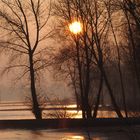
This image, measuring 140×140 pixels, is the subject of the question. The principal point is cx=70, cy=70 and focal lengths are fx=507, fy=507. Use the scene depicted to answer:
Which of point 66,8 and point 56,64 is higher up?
point 66,8

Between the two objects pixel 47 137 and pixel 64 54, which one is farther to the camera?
pixel 64 54

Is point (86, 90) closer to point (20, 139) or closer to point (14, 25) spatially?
point (14, 25)

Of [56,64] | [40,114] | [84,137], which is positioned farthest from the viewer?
[56,64]

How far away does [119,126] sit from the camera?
3256 cm

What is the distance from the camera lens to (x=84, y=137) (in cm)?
2628

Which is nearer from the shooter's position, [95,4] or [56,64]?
[95,4]

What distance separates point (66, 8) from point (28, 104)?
31.0ft

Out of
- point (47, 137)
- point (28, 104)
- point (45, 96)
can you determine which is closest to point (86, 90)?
point (45, 96)

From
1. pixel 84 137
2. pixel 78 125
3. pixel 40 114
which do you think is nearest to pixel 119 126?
pixel 78 125

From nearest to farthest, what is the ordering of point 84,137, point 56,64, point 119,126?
point 84,137 → point 119,126 → point 56,64

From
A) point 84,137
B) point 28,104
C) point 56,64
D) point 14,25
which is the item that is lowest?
point 84,137

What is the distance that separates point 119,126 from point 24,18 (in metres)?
13.1

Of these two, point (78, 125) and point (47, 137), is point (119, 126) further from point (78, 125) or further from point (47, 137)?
point (47, 137)

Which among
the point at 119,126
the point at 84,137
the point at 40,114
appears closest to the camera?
the point at 84,137
